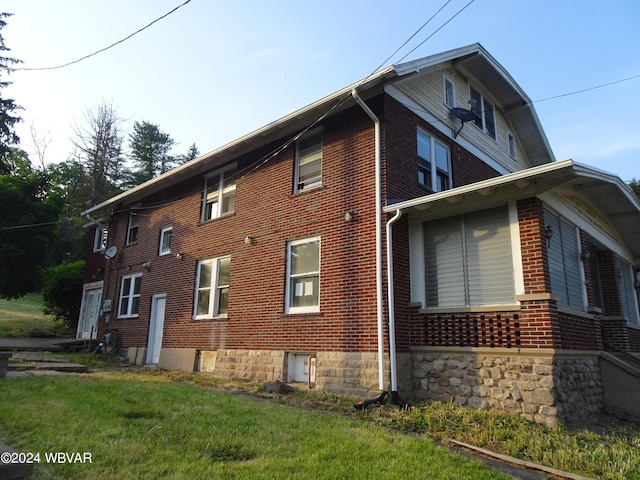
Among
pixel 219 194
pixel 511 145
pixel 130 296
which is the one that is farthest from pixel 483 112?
pixel 130 296

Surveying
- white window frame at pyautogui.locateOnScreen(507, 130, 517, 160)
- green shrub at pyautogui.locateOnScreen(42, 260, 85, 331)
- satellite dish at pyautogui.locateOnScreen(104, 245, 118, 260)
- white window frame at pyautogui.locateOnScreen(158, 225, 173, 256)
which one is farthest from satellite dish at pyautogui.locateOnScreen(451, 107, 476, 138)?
green shrub at pyautogui.locateOnScreen(42, 260, 85, 331)

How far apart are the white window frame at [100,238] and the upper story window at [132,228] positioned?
258 centimetres

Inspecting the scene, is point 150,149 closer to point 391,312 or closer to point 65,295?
point 65,295

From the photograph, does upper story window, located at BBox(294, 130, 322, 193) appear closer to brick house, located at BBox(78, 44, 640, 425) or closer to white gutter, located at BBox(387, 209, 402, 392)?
brick house, located at BBox(78, 44, 640, 425)

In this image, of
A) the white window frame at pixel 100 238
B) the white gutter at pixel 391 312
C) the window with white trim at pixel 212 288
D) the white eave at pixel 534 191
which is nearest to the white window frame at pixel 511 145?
the white eave at pixel 534 191

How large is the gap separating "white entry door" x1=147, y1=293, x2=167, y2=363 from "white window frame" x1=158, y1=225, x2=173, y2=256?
1417 millimetres

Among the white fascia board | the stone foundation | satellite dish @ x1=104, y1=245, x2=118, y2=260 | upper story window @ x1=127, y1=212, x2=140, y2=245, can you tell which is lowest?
the stone foundation

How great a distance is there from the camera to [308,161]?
33.2 ft

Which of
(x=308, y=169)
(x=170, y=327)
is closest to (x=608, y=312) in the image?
(x=308, y=169)

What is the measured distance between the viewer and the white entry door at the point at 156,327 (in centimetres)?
1325

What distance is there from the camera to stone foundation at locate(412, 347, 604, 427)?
625 cm

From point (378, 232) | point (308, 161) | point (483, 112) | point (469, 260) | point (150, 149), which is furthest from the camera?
point (150, 149)

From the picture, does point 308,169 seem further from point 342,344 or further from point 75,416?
point 75,416

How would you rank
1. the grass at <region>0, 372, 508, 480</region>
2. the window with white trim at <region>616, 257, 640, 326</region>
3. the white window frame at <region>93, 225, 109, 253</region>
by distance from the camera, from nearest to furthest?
the grass at <region>0, 372, 508, 480</region>, the window with white trim at <region>616, 257, 640, 326</region>, the white window frame at <region>93, 225, 109, 253</region>
